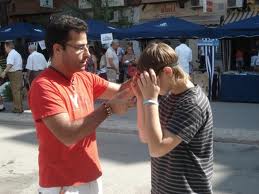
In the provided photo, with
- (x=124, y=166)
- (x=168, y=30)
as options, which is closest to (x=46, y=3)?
(x=168, y=30)

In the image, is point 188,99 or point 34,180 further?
point 34,180

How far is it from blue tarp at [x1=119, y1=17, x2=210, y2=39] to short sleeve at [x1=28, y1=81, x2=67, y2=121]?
11962 millimetres

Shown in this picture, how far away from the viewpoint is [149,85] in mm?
2299

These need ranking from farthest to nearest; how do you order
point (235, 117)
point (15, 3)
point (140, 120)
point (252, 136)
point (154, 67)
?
point (15, 3), point (235, 117), point (252, 136), point (140, 120), point (154, 67)

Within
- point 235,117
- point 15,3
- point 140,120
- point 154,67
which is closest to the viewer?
point 154,67

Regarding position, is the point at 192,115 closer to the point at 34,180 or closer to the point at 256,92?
the point at 34,180

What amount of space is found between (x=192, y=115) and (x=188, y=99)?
8cm

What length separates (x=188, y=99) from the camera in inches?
93.1

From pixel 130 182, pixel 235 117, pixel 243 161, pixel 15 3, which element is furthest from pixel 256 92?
pixel 15 3

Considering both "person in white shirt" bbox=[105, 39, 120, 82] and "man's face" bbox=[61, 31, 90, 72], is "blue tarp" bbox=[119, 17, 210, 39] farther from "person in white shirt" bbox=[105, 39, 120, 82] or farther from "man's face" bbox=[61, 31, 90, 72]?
"man's face" bbox=[61, 31, 90, 72]

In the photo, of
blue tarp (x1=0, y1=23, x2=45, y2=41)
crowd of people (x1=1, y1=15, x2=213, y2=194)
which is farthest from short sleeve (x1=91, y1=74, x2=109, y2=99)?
blue tarp (x1=0, y1=23, x2=45, y2=41)

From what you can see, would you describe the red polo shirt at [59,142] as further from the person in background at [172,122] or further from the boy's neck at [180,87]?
the boy's neck at [180,87]

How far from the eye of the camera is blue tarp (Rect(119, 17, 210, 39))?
14416 mm

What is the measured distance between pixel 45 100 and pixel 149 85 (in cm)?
57
